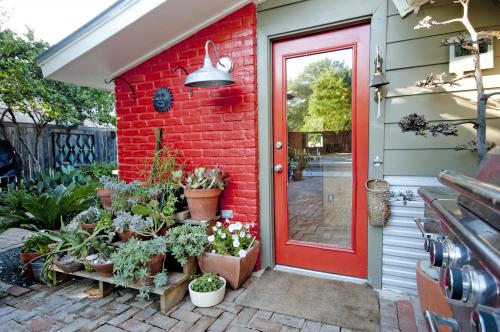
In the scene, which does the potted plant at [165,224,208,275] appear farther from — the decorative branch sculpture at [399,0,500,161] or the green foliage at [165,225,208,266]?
the decorative branch sculpture at [399,0,500,161]

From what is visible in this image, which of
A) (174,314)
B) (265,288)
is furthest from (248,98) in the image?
(174,314)

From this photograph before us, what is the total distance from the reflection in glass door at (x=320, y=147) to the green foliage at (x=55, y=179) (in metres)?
3.82

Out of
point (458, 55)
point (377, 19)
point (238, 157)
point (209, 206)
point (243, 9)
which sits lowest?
point (209, 206)

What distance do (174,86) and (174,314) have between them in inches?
78.6

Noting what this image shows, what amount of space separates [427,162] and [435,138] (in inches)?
6.7

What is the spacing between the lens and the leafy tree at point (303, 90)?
231 centimetres

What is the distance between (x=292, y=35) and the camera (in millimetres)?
2334

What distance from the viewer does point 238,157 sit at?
2.49m

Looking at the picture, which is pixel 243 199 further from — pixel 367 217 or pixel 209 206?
pixel 367 217

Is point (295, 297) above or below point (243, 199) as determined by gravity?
below

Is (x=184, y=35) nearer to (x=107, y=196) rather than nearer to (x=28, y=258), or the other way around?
(x=107, y=196)

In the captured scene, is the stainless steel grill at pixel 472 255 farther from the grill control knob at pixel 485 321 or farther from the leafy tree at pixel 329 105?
the leafy tree at pixel 329 105

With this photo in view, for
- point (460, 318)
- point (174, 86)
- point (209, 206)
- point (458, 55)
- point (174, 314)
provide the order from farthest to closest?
point (174, 86) < point (209, 206) < point (174, 314) < point (458, 55) < point (460, 318)

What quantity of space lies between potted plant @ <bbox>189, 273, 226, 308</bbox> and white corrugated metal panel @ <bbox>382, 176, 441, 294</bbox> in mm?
1233
